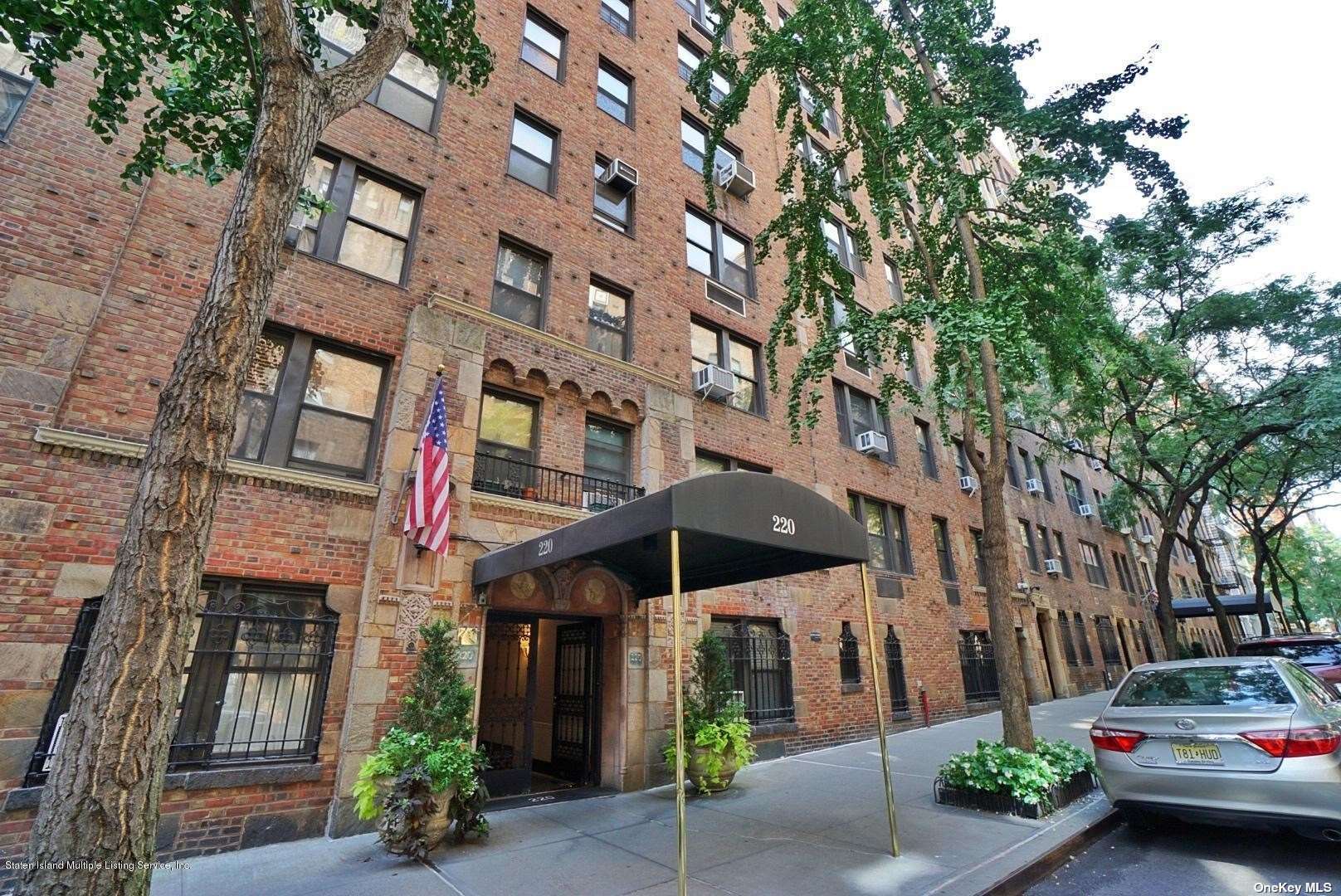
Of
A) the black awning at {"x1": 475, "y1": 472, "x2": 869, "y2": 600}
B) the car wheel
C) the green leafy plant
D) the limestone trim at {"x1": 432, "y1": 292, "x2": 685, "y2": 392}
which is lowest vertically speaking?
the car wheel

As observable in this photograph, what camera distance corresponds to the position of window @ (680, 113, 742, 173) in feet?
49.6

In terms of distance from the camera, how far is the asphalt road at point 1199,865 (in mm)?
4699

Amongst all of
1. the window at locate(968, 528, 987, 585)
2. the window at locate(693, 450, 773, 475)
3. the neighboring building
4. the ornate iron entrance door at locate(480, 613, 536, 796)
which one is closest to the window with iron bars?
the neighboring building

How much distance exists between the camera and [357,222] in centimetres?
889

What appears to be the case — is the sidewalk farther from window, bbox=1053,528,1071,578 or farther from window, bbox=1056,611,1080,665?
window, bbox=1053,528,1071,578

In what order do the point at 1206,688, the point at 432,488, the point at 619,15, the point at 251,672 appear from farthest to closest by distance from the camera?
the point at 619,15 < the point at 432,488 < the point at 251,672 < the point at 1206,688

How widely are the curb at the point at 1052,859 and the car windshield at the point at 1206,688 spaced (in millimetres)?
1270

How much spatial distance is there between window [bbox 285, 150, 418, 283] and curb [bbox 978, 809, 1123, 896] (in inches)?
400

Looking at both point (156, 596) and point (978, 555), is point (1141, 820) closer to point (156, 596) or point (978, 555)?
point (156, 596)

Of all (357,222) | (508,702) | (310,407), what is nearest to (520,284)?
(357,222)

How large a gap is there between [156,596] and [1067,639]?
85.1ft

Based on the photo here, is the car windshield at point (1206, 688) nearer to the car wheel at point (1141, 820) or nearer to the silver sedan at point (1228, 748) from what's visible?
the silver sedan at point (1228, 748)

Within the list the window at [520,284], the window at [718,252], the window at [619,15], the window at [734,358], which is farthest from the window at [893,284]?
the window at [520,284]

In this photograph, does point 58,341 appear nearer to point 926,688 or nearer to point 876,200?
point 876,200
